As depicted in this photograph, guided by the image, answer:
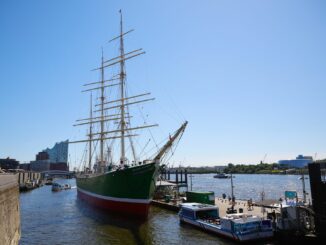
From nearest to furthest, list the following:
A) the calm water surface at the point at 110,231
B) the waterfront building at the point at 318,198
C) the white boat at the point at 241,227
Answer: the waterfront building at the point at 318,198 < the white boat at the point at 241,227 < the calm water surface at the point at 110,231

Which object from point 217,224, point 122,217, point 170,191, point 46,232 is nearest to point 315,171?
point 217,224

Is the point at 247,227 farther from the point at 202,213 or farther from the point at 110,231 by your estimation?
the point at 110,231

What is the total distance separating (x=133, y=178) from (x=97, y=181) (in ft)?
39.4

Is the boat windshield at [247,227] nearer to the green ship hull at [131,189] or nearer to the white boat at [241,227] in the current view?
the white boat at [241,227]

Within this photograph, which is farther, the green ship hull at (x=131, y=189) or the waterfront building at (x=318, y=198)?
the green ship hull at (x=131, y=189)

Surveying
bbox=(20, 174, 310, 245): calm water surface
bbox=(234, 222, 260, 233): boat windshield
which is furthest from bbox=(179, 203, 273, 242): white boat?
bbox=(20, 174, 310, 245): calm water surface

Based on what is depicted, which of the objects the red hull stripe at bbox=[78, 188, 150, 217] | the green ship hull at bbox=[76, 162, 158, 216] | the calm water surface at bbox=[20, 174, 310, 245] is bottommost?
the calm water surface at bbox=[20, 174, 310, 245]

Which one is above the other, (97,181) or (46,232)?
(97,181)

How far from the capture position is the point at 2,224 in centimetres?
1351

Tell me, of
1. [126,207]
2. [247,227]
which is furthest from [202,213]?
[126,207]

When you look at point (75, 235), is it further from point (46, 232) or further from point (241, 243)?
point (241, 243)

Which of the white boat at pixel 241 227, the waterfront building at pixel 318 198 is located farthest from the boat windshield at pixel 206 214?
the waterfront building at pixel 318 198

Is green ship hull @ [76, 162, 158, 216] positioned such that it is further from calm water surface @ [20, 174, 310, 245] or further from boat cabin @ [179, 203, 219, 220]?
boat cabin @ [179, 203, 219, 220]

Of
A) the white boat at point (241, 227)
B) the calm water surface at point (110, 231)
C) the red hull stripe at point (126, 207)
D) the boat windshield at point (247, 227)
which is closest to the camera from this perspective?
the white boat at point (241, 227)
